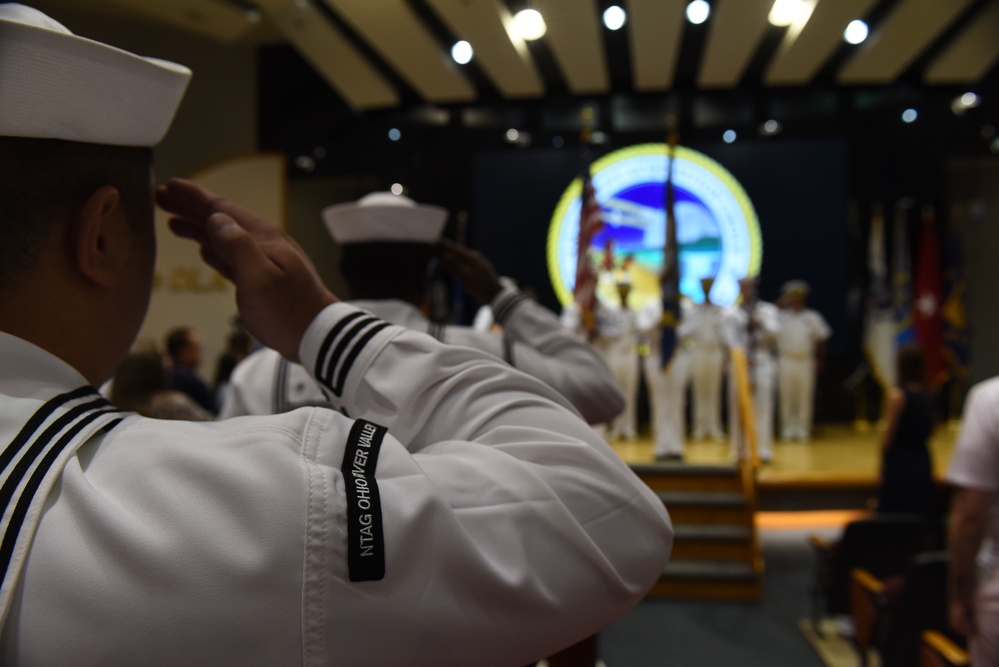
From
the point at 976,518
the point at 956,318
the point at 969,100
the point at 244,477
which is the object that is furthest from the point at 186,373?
the point at 956,318

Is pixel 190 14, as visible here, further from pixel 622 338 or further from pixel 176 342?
pixel 622 338

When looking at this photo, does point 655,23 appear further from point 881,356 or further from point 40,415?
point 881,356

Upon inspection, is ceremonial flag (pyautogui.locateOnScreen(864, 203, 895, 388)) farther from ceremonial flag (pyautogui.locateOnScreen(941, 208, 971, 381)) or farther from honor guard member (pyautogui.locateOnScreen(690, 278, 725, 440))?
honor guard member (pyautogui.locateOnScreen(690, 278, 725, 440))

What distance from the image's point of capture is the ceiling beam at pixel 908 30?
842 millimetres

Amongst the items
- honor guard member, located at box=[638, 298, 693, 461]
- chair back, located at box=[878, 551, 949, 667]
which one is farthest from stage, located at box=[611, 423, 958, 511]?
chair back, located at box=[878, 551, 949, 667]

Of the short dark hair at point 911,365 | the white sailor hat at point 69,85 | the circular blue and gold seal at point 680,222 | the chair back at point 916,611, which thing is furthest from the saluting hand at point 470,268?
the circular blue and gold seal at point 680,222

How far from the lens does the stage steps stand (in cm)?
310

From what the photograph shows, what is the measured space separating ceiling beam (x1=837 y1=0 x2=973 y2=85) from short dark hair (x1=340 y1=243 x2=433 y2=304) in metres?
0.71

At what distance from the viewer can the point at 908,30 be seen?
2.88 ft

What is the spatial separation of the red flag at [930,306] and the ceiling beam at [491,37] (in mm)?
7336

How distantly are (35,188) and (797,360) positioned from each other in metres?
7.41

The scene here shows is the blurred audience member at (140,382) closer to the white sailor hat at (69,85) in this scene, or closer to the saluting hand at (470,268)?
the saluting hand at (470,268)


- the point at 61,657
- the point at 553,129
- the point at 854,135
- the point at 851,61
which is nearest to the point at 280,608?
the point at 61,657

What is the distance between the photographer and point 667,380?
620 cm
